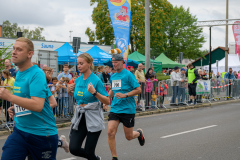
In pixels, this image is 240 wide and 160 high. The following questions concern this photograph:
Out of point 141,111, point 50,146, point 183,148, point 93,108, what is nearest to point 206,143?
point 183,148

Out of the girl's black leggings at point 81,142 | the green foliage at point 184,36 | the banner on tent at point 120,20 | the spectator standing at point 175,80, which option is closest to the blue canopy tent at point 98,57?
the spectator standing at point 175,80

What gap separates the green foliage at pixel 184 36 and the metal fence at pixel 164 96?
39.6 m

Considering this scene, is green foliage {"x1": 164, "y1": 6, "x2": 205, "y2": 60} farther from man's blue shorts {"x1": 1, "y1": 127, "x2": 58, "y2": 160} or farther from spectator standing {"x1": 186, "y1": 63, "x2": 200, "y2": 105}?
man's blue shorts {"x1": 1, "y1": 127, "x2": 58, "y2": 160}

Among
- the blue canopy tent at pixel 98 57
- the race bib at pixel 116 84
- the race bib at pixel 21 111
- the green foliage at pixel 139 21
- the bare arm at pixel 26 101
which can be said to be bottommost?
the race bib at pixel 21 111

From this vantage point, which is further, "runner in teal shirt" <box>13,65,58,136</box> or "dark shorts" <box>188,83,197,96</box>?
"dark shorts" <box>188,83,197,96</box>

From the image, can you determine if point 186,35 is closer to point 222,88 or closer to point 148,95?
point 222,88

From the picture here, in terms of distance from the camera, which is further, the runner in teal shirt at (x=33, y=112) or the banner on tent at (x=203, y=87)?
the banner on tent at (x=203, y=87)

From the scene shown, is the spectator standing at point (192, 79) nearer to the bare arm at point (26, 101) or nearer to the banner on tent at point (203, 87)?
the banner on tent at point (203, 87)

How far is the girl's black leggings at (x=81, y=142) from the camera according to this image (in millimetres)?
5004

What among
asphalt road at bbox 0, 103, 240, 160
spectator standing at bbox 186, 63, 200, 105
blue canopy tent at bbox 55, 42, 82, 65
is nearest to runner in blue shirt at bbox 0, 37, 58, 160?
asphalt road at bbox 0, 103, 240, 160

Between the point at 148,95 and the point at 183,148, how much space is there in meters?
7.71

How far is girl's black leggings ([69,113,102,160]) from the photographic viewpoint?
16.4 ft

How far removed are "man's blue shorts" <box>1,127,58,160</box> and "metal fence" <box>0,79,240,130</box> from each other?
6.32 m

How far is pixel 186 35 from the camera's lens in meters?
62.3
